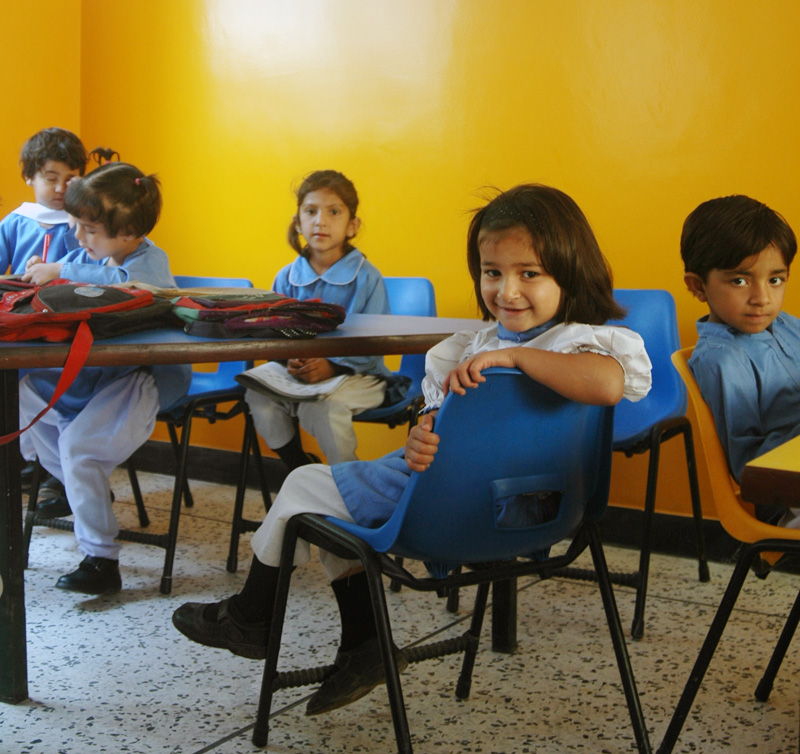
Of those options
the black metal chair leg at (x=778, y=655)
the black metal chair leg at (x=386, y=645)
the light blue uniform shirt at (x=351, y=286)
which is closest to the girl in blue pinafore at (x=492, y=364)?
the black metal chair leg at (x=386, y=645)

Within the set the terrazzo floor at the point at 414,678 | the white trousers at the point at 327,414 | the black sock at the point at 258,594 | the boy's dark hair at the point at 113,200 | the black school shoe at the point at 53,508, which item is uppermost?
the boy's dark hair at the point at 113,200

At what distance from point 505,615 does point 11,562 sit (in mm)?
1007

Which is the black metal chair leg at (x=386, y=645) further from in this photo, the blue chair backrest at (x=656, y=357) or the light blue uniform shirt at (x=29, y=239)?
the light blue uniform shirt at (x=29, y=239)

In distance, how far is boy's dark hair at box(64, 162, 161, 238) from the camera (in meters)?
2.45

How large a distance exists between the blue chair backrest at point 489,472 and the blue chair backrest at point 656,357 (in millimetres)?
1066

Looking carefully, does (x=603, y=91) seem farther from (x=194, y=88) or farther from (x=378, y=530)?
(x=378, y=530)

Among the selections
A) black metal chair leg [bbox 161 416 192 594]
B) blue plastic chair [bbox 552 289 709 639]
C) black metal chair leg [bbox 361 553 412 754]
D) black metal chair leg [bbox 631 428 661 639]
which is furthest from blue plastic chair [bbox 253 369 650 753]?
black metal chair leg [bbox 161 416 192 594]

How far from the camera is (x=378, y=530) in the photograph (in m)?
1.32

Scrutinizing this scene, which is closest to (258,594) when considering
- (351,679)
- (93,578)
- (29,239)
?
(351,679)

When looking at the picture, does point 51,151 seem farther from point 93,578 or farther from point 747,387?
point 747,387

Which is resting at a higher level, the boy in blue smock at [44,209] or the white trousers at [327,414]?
the boy in blue smock at [44,209]

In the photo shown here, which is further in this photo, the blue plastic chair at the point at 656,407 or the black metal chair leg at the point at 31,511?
the black metal chair leg at the point at 31,511

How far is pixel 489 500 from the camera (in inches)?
50.0

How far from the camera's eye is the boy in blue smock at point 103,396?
2.31 m
